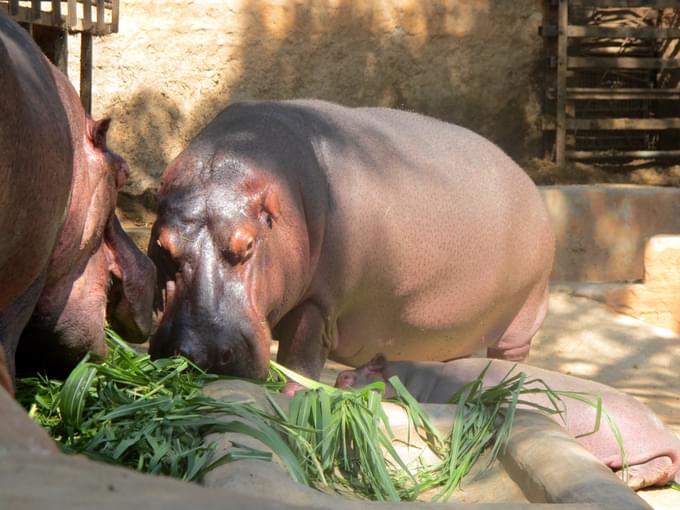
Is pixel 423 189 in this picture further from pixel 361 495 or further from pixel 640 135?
pixel 640 135

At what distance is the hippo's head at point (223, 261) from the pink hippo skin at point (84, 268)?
18.9 inches

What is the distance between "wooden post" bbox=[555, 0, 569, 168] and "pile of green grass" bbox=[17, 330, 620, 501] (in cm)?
719

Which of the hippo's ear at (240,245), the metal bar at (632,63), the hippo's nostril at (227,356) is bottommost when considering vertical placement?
the hippo's nostril at (227,356)

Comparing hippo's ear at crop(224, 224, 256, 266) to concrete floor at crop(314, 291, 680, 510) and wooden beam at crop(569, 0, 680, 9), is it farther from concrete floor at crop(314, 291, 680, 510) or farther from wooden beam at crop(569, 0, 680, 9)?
wooden beam at crop(569, 0, 680, 9)

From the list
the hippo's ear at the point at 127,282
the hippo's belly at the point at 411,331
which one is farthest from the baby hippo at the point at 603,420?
the hippo's ear at the point at 127,282

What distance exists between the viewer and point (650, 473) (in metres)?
3.68

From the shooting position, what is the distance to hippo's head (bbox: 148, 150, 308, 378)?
3801mm

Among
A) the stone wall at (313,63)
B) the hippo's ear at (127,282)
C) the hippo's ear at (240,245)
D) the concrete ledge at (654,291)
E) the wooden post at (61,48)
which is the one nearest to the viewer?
the hippo's ear at (127,282)

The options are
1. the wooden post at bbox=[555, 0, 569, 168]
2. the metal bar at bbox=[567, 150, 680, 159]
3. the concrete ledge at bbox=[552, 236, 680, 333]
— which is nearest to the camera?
the concrete ledge at bbox=[552, 236, 680, 333]

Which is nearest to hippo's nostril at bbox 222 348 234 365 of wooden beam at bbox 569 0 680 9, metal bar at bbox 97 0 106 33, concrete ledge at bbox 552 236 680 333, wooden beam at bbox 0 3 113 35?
wooden beam at bbox 0 3 113 35

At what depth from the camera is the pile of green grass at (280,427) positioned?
2616mm

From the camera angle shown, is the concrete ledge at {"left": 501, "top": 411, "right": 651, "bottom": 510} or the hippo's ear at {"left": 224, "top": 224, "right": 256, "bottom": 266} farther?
the hippo's ear at {"left": 224, "top": 224, "right": 256, "bottom": 266}

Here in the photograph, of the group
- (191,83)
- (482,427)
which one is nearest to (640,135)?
(191,83)

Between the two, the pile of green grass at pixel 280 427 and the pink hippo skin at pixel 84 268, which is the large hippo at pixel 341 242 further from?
the pile of green grass at pixel 280 427
